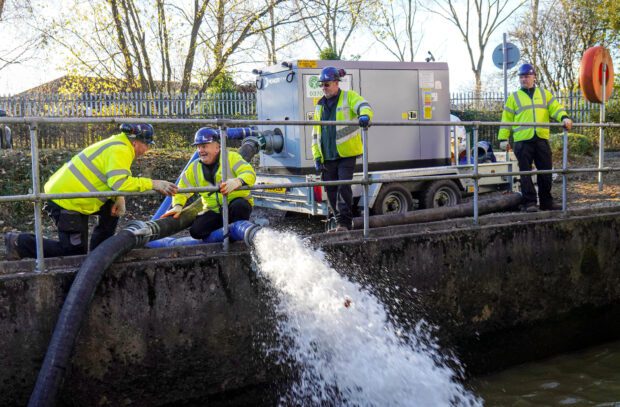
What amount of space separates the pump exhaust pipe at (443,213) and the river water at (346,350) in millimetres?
1751

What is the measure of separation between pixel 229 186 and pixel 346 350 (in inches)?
61.3

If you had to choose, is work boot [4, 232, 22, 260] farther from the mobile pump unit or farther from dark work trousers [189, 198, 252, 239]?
the mobile pump unit

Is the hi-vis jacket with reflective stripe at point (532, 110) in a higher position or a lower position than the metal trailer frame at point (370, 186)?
higher

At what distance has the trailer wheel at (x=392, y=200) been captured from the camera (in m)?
8.53

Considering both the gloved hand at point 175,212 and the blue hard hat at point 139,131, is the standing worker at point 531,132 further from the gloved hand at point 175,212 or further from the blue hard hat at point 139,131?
the blue hard hat at point 139,131

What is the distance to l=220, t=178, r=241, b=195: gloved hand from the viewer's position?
176 inches

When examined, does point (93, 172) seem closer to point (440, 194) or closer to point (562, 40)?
point (440, 194)

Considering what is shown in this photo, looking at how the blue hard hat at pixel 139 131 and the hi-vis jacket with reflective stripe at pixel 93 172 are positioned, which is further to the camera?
the blue hard hat at pixel 139 131

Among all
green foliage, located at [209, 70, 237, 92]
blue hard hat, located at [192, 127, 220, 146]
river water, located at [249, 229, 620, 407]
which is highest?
green foliage, located at [209, 70, 237, 92]

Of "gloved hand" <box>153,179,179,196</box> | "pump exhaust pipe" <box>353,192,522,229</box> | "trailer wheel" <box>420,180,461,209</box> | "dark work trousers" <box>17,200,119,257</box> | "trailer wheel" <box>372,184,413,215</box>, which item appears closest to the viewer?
"gloved hand" <box>153,179,179,196</box>

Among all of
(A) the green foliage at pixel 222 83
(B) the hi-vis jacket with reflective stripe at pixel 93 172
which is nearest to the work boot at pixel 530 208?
(B) the hi-vis jacket with reflective stripe at pixel 93 172

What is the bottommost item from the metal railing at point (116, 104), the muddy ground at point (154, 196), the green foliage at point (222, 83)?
the muddy ground at point (154, 196)

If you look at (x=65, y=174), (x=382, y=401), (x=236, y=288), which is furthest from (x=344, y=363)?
(x=65, y=174)

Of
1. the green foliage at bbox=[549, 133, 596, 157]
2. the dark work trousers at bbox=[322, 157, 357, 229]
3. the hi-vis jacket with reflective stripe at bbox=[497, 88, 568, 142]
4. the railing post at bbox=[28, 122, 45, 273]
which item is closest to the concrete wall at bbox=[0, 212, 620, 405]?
the railing post at bbox=[28, 122, 45, 273]
